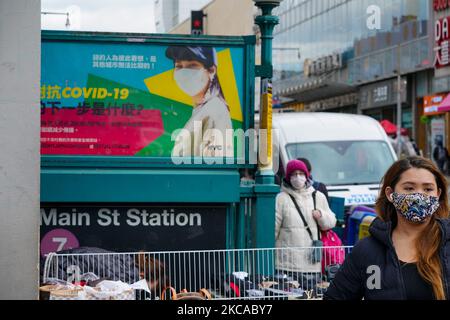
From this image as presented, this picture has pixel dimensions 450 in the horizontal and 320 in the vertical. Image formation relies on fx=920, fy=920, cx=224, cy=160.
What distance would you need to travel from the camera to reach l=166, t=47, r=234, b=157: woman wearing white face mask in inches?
319

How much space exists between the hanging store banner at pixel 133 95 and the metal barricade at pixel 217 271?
1233mm

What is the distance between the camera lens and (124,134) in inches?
319

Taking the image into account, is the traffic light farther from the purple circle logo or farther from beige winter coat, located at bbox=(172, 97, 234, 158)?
the purple circle logo

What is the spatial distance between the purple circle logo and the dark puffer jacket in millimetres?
4102

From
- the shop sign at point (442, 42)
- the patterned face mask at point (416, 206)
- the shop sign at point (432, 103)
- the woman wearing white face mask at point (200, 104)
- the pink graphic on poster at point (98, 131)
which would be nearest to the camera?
the patterned face mask at point (416, 206)

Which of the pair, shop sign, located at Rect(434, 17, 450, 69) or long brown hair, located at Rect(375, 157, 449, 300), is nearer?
long brown hair, located at Rect(375, 157, 449, 300)

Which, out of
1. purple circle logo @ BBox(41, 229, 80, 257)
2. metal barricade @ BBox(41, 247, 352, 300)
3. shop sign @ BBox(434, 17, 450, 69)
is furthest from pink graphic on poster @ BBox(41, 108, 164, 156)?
shop sign @ BBox(434, 17, 450, 69)

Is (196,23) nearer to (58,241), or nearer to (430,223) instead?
(58,241)

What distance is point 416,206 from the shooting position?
4.10m

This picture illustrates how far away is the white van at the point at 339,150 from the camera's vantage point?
47.0 feet

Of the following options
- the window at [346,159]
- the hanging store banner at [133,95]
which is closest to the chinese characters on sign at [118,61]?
the hanging store banner at [133,95]

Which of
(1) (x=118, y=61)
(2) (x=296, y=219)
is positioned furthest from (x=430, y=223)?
(2) (x=296, y=219)

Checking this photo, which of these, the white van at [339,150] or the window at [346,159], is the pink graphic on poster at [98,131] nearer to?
the white van at [339,150]

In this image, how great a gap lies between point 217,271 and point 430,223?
9.87 ft
